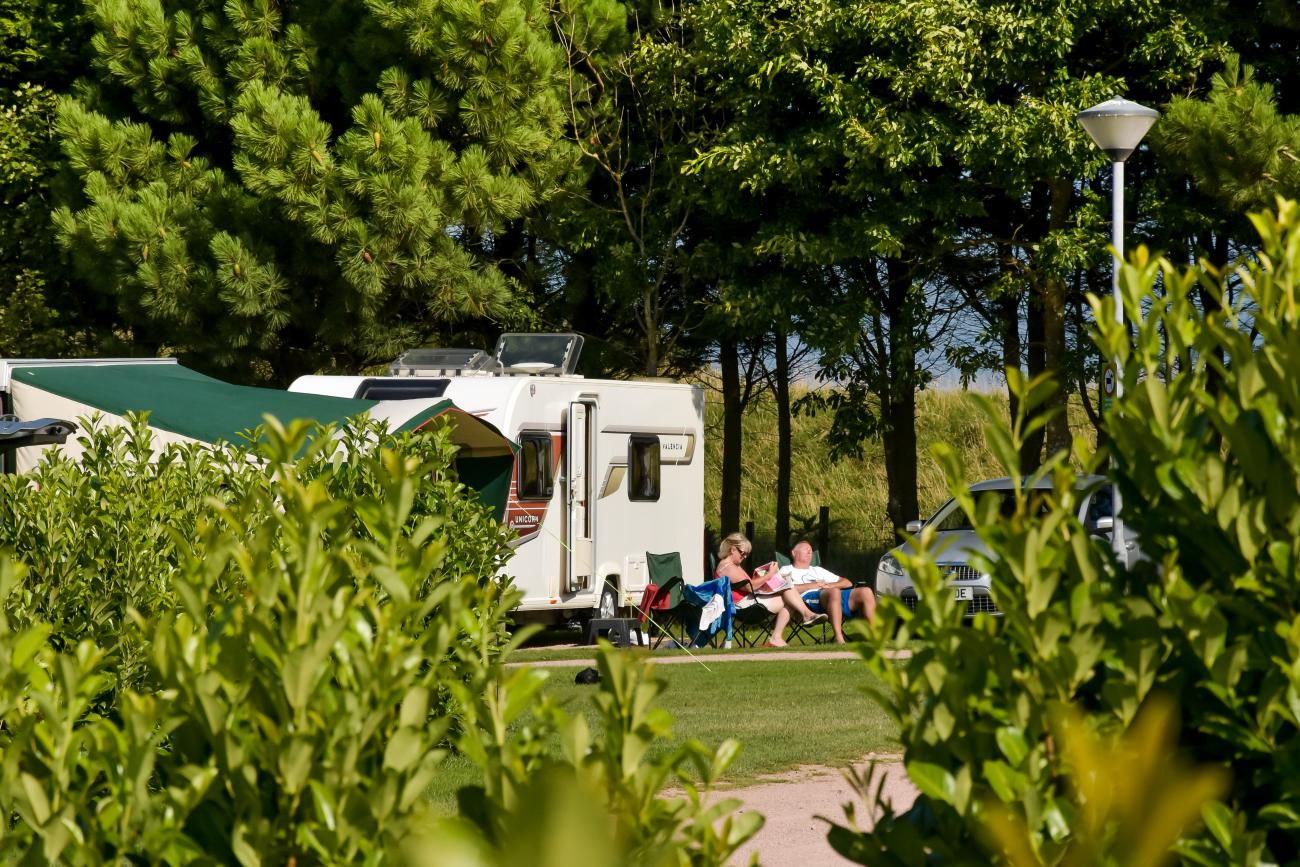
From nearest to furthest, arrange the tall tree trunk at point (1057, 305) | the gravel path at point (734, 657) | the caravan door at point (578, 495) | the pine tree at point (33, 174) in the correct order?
the gravel path at point (734, 657) → the caravan door at point (578, 495) → the tall tree trunk at point (1057, 305) → the pine tree at point (33, 174)

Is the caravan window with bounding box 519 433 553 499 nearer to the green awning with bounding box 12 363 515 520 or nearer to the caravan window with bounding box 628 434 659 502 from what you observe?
the caravan window with bounding box 628 434 659 502

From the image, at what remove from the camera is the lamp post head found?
10.8 m

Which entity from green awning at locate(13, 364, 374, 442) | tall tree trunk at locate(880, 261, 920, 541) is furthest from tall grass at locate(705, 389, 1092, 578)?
green awning at locate(13, 364, 374, 442)

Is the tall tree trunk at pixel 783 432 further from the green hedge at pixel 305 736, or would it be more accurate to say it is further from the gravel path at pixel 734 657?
the green hedge at pixel 305 736

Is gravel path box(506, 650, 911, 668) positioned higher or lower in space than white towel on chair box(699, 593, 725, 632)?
lower

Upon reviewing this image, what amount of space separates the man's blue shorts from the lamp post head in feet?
16.8

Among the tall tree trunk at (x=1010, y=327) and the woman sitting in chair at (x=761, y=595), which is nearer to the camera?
the woman sitting in chair at (x=761, y=595)

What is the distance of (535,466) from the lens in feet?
49.4

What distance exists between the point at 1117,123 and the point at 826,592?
5311 millimetres

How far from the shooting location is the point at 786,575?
572 inches

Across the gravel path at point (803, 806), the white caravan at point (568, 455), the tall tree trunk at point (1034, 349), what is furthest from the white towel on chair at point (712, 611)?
the tall tree trunk at point (1034, 349)

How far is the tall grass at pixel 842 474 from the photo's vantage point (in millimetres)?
25906

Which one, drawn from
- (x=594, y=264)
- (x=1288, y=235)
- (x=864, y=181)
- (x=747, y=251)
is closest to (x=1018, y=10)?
(x=864, y=181)

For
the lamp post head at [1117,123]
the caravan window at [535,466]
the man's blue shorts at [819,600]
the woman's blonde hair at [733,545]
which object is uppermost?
the lamp post head at [1117,123]
